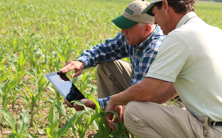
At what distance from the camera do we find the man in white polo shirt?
1475mm

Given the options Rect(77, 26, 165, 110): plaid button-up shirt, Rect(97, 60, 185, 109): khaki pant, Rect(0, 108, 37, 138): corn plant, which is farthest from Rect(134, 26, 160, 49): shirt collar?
Rect(0, 108, 37, 138): corn plant

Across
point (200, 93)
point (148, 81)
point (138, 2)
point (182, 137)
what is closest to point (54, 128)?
point (148, 81)

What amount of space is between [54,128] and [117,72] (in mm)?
1193

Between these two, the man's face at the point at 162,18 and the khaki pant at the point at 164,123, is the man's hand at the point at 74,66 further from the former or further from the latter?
the man's face at the point at 162,18

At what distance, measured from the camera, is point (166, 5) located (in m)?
1.65

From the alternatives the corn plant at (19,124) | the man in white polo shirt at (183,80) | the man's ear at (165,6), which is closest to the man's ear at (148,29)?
the man in white polo shirt at (183,80)

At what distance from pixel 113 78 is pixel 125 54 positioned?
1.13 feet

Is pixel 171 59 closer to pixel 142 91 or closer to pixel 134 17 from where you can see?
pixel 142 91

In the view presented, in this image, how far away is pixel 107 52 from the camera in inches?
106

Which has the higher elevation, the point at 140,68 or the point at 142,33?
the point at 142,33

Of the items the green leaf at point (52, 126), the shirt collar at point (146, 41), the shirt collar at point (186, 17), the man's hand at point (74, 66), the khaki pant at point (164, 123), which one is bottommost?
the khaki pant at point (164, 123)

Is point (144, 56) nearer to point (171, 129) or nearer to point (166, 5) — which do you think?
point (166, 5)

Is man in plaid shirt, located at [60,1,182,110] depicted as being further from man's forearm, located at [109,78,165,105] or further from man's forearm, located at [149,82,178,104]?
man's forearm, located at [109,78,165,105]

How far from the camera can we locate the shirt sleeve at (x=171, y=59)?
146cm
